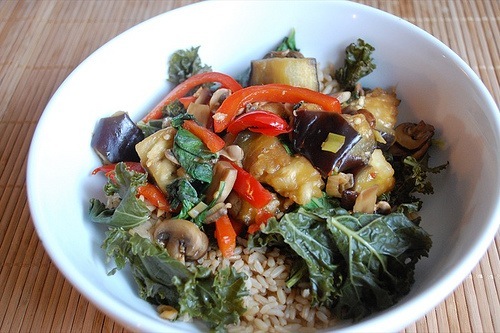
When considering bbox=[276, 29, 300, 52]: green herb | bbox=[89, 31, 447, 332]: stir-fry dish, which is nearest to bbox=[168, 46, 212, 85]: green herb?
bbox=[89, 31, 447, 332]: stir-fry dish

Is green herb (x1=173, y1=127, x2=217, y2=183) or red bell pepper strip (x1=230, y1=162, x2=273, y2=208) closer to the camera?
red bell pepper strip (x1=230, y1=162, x2=273, y2=208)

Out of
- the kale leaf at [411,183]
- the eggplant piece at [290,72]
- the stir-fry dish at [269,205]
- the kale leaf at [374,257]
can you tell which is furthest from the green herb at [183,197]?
the kale leaf at [411,183]

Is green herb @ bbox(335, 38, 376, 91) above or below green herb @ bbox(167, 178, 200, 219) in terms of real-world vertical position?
above

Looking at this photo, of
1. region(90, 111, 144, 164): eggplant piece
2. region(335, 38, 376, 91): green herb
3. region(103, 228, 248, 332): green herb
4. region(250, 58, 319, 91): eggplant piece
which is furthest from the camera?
region(335, 38, 376, 91): green herb

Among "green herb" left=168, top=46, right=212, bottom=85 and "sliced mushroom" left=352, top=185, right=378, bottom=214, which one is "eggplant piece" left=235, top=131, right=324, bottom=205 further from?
"green herb" left=168, top=46, right=212, bottom=85

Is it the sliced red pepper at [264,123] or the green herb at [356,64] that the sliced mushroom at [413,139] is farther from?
the sliced red pepper at [264,123]

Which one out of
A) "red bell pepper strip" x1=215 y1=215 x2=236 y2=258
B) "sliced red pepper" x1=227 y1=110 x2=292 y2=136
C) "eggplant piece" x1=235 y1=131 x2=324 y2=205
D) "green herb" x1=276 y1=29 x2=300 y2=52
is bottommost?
"red bell pepper strip" x1=215 y1=215 x2=236 y2=258

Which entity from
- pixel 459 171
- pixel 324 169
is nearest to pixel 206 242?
pixel 324 169
